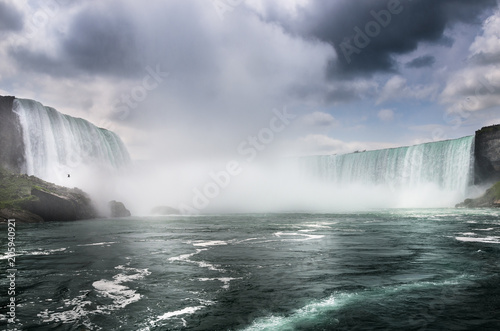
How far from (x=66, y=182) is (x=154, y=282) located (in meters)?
53.0

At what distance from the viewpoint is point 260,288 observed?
10.2 meters

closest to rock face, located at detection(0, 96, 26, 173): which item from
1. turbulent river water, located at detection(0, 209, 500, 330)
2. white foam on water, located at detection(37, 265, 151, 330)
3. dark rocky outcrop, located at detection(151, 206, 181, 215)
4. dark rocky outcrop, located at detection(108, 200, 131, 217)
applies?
dark rocky outcrop, located at detection(108, 200, 131, 217)

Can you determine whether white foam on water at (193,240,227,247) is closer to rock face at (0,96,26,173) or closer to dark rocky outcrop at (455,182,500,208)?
rock face at (0,96,26,173)

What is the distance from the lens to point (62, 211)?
1654 inches

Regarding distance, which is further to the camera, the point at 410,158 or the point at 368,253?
the point at 410,158

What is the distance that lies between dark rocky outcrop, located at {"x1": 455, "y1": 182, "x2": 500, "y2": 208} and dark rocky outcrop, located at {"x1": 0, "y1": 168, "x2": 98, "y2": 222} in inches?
2357

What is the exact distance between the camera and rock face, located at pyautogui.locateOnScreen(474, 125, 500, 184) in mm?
66062

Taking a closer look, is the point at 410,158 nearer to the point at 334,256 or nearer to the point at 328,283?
the point at 334,256

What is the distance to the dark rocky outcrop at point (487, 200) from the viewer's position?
202 feet

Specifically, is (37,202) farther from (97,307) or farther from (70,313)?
(70,313)

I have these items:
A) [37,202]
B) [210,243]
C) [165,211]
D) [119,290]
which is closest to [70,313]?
[119,290]

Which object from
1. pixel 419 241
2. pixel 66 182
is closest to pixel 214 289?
pixel 419 241

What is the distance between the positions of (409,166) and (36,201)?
6559cm

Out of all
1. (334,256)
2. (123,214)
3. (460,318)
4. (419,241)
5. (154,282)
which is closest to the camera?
(460,318)
